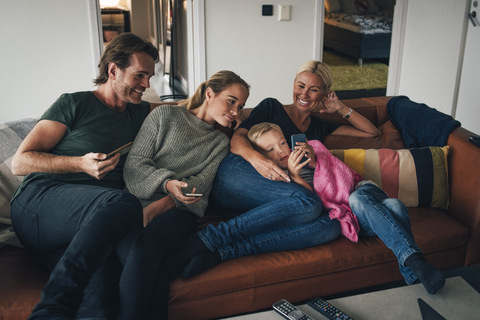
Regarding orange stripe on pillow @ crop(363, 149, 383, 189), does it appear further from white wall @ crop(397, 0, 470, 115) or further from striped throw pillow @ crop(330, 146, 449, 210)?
white wall @ crop(397, 0, 470, 115)

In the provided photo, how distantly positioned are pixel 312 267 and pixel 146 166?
75 centimetres

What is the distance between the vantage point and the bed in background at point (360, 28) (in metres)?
5.52

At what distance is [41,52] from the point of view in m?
3.17

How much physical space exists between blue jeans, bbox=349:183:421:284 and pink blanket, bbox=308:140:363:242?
1.8 inches

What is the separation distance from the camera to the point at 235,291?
1491 mm

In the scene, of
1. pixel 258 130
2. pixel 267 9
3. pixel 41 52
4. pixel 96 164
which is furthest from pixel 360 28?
pixel 96 164

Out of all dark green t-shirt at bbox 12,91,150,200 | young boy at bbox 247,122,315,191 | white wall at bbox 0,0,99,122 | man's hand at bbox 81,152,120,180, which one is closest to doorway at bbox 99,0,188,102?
white wall at bbox 0,0,99,122

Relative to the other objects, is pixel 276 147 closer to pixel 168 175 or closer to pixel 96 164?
pixel 168 175

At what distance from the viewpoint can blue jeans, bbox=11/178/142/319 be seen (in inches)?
43.9

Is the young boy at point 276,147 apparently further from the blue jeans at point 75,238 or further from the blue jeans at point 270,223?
the blue jeans at point 75,238

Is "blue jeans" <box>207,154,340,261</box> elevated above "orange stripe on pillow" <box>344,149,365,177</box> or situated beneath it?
situated beneath

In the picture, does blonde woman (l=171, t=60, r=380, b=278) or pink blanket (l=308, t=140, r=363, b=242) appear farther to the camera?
pink blanket (l=308, t=140, r=363, b=242)

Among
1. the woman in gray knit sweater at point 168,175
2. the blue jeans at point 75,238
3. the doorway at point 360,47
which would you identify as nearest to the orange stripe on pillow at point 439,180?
the woman in gray knit sweater at point 168,175

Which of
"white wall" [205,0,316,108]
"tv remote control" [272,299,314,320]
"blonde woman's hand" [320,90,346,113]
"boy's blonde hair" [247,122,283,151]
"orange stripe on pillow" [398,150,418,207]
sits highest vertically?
"white wall" [205,0,316,108]
